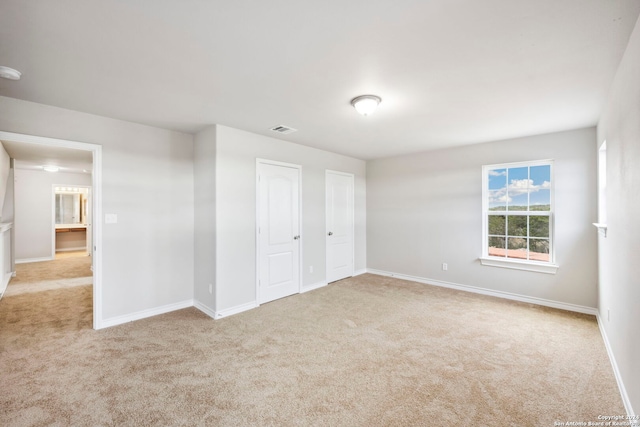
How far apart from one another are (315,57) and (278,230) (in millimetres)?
2765

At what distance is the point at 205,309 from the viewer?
12.3 feet

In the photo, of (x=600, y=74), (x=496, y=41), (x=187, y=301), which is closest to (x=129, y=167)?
(x=187, y=301)

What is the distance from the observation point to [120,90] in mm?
2553

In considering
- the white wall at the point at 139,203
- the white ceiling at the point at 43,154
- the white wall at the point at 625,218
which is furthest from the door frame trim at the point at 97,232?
the white wall at the point at 625,218

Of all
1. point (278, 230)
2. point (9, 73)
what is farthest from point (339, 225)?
point (9, 73)

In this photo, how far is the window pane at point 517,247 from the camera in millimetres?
4266

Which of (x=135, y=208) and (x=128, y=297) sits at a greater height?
(x=135, y=208)

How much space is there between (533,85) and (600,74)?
432mm

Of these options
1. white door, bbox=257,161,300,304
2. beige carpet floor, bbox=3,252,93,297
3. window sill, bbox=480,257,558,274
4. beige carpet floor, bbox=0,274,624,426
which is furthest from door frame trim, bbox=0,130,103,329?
window sill, bbox=480,257,558,274

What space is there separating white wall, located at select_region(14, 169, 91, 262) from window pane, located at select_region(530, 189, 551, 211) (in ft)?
34.7

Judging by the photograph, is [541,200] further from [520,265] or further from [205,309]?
[205,309]

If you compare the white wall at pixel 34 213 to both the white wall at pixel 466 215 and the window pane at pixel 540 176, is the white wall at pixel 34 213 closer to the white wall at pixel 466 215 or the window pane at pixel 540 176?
the white wall at pixel 466 215

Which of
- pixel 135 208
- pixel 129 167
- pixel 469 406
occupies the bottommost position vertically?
pixel 469 406

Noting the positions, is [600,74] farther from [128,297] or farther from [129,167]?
[128,297]
